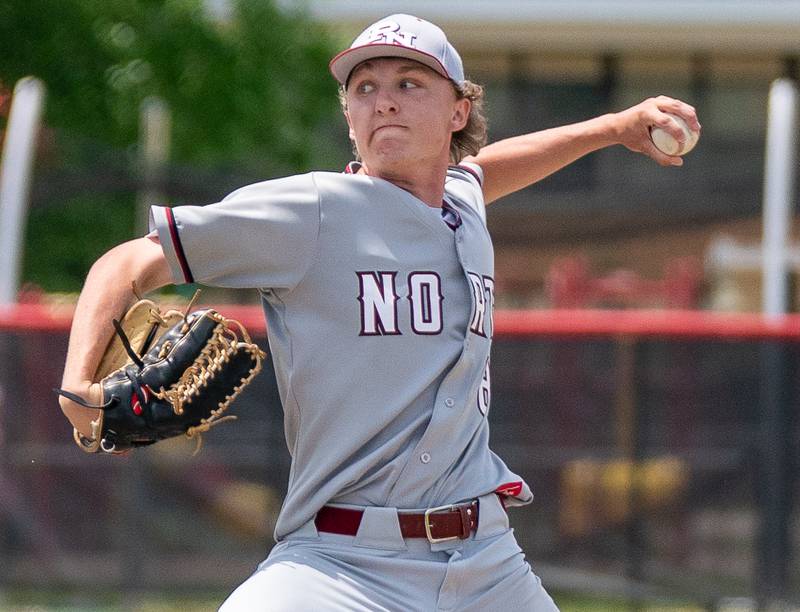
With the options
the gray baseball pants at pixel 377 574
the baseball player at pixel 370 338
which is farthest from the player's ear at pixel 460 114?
the gray baseball pants at pixel 377 574

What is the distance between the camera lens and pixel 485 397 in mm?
3303

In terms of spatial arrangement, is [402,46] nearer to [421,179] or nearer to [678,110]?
[421,179]

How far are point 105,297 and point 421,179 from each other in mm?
798

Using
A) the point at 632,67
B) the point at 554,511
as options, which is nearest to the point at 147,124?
the point at 554,511

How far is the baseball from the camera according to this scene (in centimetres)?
347

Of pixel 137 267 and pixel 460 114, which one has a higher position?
pixel 460 114

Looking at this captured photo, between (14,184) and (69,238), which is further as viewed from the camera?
(69,238)

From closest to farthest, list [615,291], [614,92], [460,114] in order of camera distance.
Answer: [460,114] → [615,291] → [614,92]

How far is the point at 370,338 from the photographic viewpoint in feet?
10.0

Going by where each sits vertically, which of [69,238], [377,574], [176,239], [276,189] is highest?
[69,238]

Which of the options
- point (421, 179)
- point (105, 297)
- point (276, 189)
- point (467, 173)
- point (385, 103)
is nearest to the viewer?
point (105, 297)

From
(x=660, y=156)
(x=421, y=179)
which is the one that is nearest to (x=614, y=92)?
(x=660, y=156)

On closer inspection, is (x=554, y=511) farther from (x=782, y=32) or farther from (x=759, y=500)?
(x=782, y=32)

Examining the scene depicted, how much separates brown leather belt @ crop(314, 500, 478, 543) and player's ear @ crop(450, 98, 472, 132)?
0.92 metres
